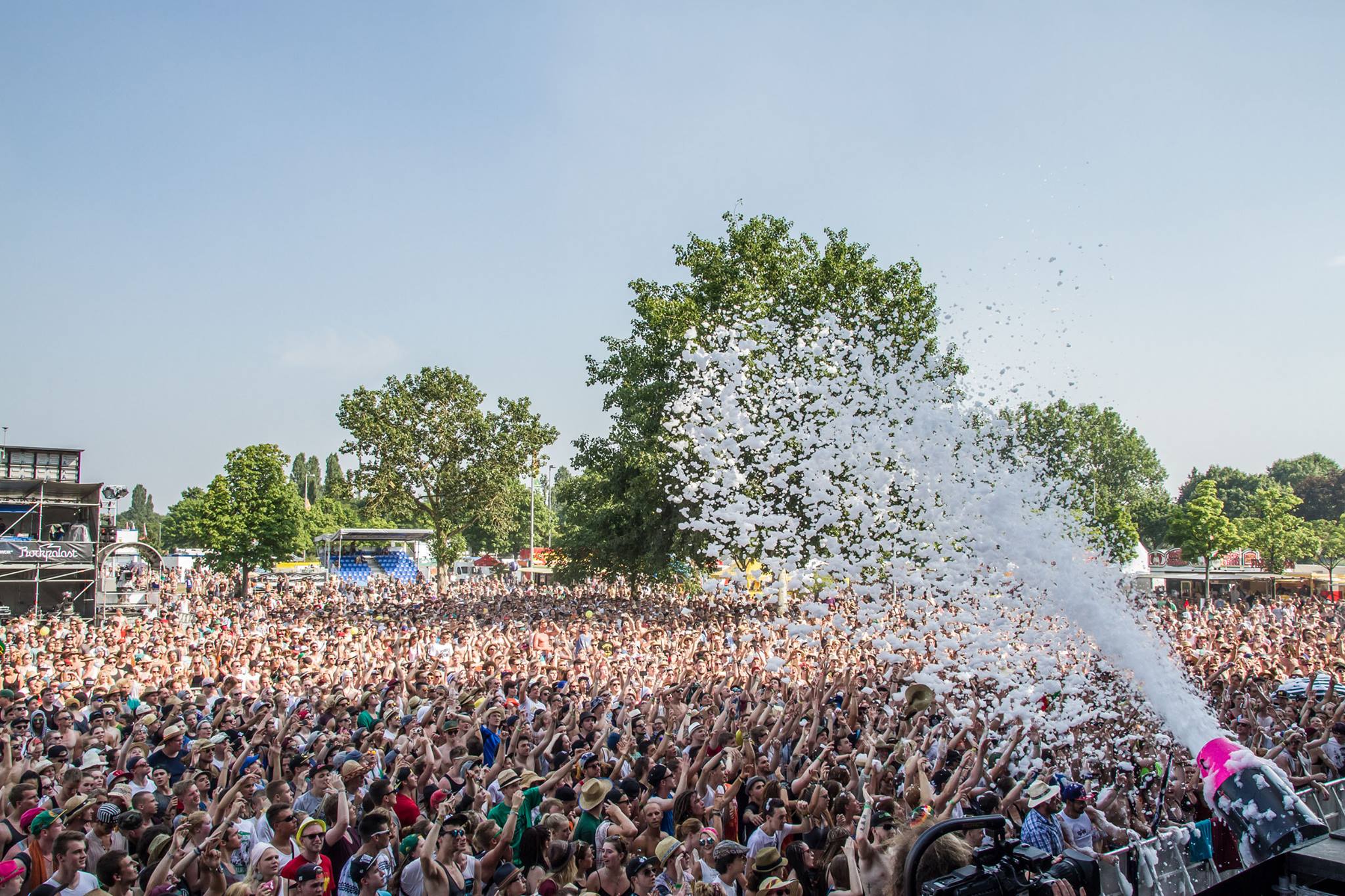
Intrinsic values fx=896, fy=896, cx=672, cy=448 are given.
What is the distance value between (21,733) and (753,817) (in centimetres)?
768

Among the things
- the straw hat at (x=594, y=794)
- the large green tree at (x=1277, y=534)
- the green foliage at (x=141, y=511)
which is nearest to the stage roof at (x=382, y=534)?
the large green tree at (x=1277, y=534)

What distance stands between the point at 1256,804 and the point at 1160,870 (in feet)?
3.36

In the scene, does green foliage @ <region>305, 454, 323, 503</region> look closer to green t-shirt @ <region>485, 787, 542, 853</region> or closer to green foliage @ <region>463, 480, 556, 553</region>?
green foliage @ <region>463, 480, 556, 553</region>

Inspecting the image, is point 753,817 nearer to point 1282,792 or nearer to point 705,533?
point 1282,792

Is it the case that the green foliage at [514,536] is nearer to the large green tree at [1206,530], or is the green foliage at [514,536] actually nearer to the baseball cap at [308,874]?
the large green tree at [1206,530]

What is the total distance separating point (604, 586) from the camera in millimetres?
39938

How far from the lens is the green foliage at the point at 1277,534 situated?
4409 cm

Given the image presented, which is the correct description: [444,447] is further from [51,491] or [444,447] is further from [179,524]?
[179,524]

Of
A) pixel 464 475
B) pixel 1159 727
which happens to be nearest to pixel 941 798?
pixel 1159 727

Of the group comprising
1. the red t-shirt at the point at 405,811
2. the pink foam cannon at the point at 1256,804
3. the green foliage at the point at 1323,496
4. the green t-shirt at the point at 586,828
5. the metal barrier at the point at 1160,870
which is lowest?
the metal barrier at the point at 1160,870

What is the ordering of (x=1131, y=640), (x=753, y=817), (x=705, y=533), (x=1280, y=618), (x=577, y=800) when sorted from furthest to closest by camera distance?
(x=705, y=533), (x=1280, y=618), (x=1131, y=640), (x=577, y=800), (x=753, y=817)

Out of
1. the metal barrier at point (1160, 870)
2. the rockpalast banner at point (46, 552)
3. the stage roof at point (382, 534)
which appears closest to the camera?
the metal barrier at point (1160, 870)

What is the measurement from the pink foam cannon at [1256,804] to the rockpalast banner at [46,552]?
3259 centimetres

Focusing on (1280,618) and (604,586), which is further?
(604,586)
